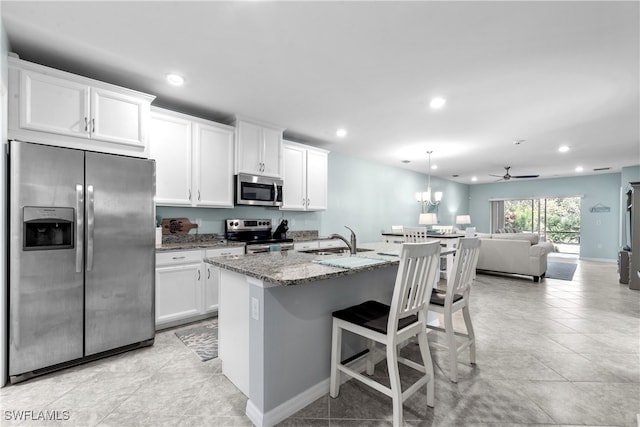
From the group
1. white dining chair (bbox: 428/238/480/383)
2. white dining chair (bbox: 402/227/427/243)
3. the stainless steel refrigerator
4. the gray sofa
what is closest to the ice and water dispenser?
the stainless steel refrigerator

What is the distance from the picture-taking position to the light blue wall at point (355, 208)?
4016 millimetres

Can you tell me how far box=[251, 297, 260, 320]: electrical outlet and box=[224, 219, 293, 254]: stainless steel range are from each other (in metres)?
1.97

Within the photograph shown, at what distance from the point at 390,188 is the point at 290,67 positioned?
5.11 m

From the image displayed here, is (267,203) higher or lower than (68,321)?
higher

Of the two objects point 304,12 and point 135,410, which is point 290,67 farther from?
point 135,410

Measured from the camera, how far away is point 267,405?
1631 millimetres

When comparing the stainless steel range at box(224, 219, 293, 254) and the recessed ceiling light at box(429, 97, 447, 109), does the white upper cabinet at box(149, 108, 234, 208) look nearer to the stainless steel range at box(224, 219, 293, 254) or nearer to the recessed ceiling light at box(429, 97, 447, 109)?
the stainless steel range at box(224, 219, 293, 254)

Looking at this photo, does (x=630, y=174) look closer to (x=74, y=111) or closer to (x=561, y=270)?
(x=561, y=270)

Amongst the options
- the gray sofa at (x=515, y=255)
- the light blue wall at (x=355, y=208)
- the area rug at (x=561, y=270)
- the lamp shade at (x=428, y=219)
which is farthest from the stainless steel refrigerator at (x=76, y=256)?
the area rug at (x=561, y=270)

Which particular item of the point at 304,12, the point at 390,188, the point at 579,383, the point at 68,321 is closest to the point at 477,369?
the point at 579,383

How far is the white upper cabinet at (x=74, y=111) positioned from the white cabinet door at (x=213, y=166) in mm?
779

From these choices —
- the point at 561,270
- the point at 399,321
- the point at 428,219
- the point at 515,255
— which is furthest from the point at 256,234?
the point at 561,270

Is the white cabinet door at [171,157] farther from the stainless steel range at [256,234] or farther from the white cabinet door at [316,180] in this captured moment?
the white cabinet door at [316,180]

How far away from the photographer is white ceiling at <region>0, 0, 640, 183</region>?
1850mm
